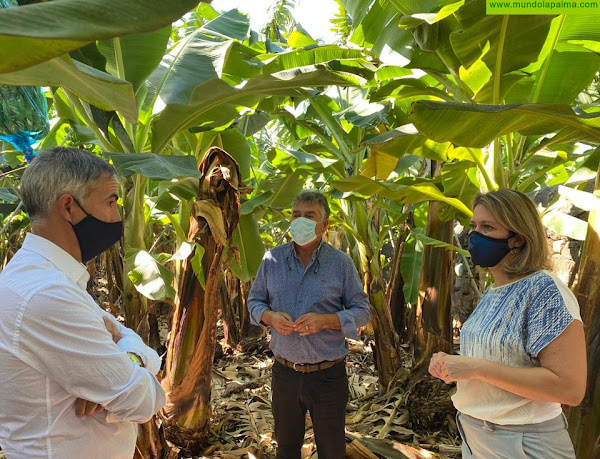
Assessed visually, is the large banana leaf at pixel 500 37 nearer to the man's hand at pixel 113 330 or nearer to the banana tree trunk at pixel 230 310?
the man's hand at pixel 113 330

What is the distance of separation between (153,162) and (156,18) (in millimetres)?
1451

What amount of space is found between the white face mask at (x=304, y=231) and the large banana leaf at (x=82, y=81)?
45.5 inches

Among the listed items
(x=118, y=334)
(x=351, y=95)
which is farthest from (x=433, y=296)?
(x=118, y=334)

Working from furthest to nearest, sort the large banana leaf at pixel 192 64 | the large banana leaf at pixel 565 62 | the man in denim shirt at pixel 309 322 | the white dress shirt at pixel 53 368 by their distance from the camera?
the large banana leaf at pixel 192 64, the man in denim shirt at pixel 309 322, the large banana leaf at pixel 565 62, the white dress shirt at pixel 53 368

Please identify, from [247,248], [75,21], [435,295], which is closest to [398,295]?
[435,295]

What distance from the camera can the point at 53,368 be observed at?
113cm

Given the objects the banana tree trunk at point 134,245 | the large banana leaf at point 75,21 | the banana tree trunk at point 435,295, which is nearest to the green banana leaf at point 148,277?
the banana tree trunk at point 134,245

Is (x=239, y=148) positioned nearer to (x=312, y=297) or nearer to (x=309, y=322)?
(x=312, y=297)

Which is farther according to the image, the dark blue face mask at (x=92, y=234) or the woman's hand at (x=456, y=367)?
the woman's hand at (x=456, y=367)

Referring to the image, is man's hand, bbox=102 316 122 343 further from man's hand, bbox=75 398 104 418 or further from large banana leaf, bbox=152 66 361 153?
large banana leaf, bbox=152 66 361 153

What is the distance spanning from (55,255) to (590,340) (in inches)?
76.7

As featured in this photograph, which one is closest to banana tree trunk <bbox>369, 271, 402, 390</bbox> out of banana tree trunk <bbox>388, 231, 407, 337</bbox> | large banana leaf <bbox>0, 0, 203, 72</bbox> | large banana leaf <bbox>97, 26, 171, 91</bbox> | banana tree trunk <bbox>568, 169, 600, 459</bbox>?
banana tree trunk <bbox>388, 231, 407, 337</bbox>

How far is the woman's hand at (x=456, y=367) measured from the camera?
4.88 ft

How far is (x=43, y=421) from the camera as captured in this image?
1.16 metres
